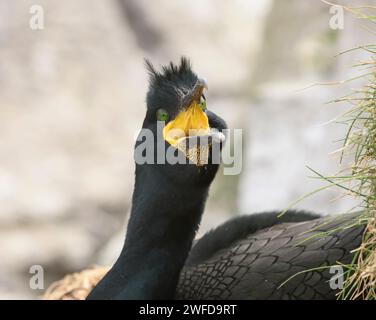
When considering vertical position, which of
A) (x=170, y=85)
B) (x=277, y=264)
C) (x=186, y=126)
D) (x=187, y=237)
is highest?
(x=170, y=85)

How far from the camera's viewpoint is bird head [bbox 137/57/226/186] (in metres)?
3.59

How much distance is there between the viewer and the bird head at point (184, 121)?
141 inches

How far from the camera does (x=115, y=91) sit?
11.4 m

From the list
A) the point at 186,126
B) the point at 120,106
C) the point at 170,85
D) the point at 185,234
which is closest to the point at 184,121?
the point at 186,126

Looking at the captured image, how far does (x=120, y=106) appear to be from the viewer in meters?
11.3

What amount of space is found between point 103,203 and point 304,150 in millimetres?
2994

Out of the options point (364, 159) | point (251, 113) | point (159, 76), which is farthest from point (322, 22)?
point (364, 159)

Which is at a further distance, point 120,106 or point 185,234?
point 120,106

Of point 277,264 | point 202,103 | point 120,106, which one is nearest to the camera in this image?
point 277,264

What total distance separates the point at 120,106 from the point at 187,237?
24.8 feet

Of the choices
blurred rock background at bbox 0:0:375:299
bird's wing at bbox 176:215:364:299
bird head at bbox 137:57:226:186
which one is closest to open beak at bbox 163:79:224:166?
bird head at bbox 137:57:226:186

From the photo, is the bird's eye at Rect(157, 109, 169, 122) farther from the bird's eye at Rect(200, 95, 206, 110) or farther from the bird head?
the bird's eye at Rect(200, 95, 206, 110)

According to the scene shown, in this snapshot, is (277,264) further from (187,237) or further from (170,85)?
(170,85)

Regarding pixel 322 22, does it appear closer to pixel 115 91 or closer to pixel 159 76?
pixel 115 91
